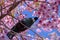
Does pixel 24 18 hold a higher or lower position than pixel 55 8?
lower

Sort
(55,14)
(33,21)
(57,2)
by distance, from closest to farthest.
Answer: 1. (57,2)
2. (55,14)
3. (33,21)

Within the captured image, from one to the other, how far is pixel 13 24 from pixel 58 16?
149 centimetres

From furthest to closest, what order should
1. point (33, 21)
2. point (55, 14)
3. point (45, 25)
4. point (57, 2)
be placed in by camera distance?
1. point (33, 21)
2. point (45, 25)
3. point (55, 14)
4. point (57, 2)

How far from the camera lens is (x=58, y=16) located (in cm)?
473

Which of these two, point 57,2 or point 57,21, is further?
point 57,21

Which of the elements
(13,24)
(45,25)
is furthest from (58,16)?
(13,24)

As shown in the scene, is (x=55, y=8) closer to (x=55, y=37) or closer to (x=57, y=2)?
(x=57, y=2)

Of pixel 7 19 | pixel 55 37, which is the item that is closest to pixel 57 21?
pixel 55 37

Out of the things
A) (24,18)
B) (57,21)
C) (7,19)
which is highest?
(57,21)

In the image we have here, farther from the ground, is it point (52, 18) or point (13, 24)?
point (52, 18)

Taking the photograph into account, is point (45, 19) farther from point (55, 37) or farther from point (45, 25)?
point (55, 37)

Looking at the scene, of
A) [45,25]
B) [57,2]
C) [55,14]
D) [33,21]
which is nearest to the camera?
[57,2]

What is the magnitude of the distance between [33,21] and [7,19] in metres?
0.75

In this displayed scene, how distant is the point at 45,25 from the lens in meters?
5.01
